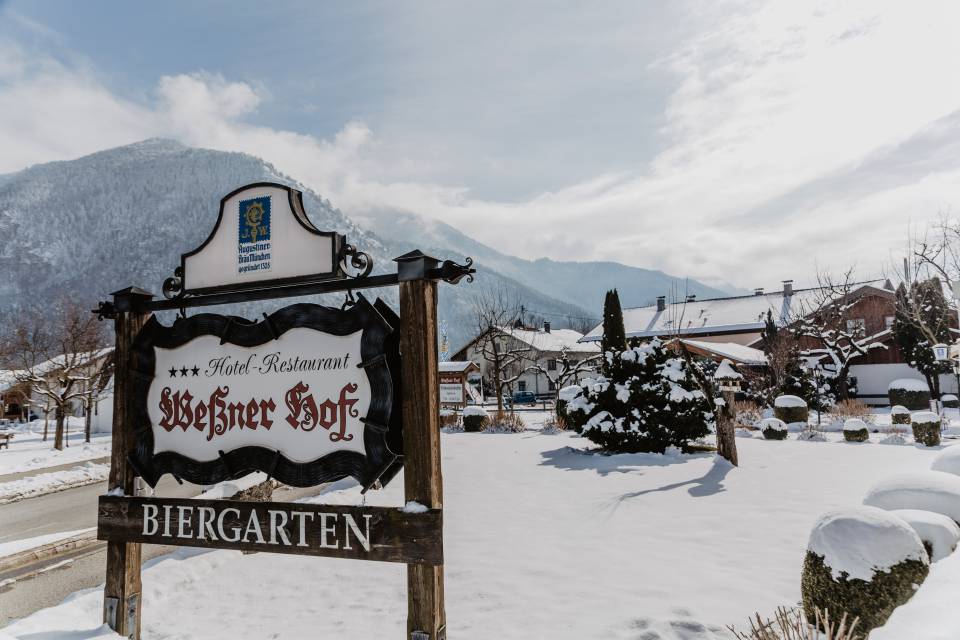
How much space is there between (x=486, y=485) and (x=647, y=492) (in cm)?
328

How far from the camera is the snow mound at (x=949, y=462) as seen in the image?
721cm

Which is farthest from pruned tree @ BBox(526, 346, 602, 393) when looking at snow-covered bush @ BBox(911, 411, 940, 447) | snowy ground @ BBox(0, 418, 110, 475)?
snowy ground @ BBox(0, 418, 110, 475)

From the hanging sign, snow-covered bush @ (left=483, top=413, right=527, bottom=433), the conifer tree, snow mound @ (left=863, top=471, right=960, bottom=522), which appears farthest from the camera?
the conifer tree

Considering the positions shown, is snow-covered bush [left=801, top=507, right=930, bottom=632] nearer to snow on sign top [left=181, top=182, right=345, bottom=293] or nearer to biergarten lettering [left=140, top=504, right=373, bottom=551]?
biergarten lettering [left=140, top=504, right=373, bottom=551]

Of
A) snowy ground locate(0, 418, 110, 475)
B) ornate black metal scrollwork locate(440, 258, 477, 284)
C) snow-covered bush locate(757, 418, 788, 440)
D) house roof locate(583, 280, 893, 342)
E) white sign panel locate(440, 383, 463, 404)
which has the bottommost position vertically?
snowy ground locate(0, 418, 110, 475)

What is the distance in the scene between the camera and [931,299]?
95.9 feet

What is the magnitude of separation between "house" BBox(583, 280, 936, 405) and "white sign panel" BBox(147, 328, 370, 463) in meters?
17.0

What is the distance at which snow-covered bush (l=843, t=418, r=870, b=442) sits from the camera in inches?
647

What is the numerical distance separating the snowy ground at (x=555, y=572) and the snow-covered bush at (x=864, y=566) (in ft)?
3.52

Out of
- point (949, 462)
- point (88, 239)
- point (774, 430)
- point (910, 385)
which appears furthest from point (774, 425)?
point (88, 239)

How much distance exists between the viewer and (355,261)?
4.29 metres

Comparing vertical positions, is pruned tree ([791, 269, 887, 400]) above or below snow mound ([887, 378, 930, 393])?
above

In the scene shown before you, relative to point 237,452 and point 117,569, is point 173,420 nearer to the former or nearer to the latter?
point 237,452

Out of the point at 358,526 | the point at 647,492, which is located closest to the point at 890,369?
the point at 647,492
